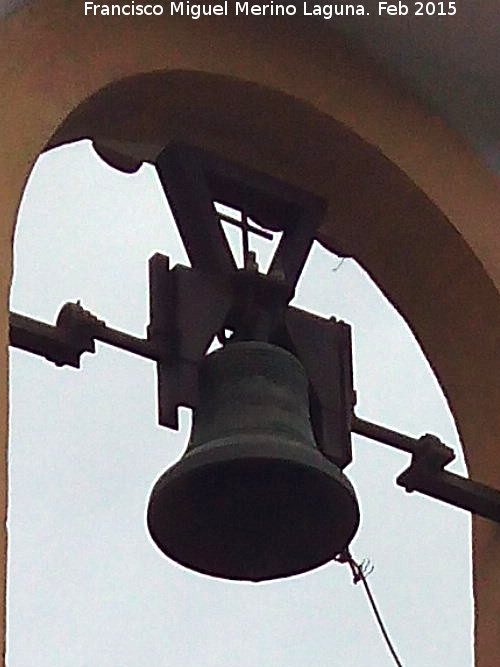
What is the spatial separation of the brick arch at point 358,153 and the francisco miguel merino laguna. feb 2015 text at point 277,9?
2cm

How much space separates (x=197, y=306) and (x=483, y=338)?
0.45m

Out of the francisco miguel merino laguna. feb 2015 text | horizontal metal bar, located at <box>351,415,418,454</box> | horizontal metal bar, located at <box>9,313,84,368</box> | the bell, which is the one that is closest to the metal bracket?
horizontal metal bar, located at <box>351,415,418,454</box>

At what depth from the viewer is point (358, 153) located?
4016 millimetres

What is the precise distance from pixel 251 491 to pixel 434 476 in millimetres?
396

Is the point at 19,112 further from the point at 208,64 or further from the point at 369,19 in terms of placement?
the point at 369,19

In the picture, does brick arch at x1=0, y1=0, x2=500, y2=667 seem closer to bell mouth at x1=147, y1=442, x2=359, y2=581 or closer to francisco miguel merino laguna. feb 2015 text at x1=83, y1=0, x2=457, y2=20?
francisco miguel merino laguna. feb 2015 text at x1=83, y1=0, x2=457, y2=20

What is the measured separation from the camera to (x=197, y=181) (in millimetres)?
3914

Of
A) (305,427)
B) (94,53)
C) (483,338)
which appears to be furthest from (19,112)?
(483,338)

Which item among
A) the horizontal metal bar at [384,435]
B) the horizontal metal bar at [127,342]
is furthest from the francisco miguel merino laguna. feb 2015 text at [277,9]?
the horizontal metal bar at [384,435]

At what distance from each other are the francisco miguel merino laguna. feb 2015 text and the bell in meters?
0.48

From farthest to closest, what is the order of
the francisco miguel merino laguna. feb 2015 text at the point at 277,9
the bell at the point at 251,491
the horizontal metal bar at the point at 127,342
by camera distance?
the francisco miguel merino laguna. feb 2015 text at the point at 277,9, the horizontal metal bar at the point at 127,342, the bell at the point at 251,491

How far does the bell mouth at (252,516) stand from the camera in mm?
3629

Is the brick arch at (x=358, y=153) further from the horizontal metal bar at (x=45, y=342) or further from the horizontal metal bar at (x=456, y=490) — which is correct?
the horizontal metal bar at (x=45, y=342)

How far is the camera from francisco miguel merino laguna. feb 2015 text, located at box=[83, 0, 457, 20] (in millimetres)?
3850
